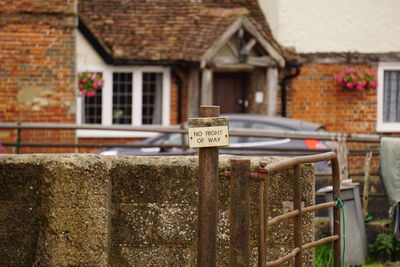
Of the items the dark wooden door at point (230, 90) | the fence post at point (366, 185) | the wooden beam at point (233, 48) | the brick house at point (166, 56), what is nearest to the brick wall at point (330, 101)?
the brick house at point (166, 56)

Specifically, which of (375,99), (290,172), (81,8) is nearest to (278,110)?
(375,99)

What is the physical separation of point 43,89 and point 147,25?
15.6 feet

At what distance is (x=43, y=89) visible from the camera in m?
17.4

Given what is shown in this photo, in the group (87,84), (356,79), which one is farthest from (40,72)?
(356,79)

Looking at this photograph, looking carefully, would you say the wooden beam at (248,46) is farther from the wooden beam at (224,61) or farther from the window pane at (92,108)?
the window pane at (92,108)

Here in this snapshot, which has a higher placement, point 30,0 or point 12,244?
point 30,0

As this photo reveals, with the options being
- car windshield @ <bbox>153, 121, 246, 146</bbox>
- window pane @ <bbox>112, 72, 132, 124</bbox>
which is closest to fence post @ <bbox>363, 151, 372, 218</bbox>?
car windshield @ <bbox>153, 121, 246, 146</bbox>

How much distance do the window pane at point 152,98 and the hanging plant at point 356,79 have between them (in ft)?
13.0

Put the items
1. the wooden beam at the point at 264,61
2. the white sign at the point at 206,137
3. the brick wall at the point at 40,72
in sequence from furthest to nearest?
the wooden beam at the point at 264,61, the brick wall at the point at 40,72, the white sign at the point at 206,137

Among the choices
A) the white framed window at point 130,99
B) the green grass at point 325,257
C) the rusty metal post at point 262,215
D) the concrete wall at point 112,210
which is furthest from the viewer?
the white framed window at point 130,99

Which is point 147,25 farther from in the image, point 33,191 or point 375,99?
point 33,191

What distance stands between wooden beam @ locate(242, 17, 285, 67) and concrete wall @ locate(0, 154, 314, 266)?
14656mm

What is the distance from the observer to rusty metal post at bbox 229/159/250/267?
5.19m

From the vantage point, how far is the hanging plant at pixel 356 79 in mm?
21734
